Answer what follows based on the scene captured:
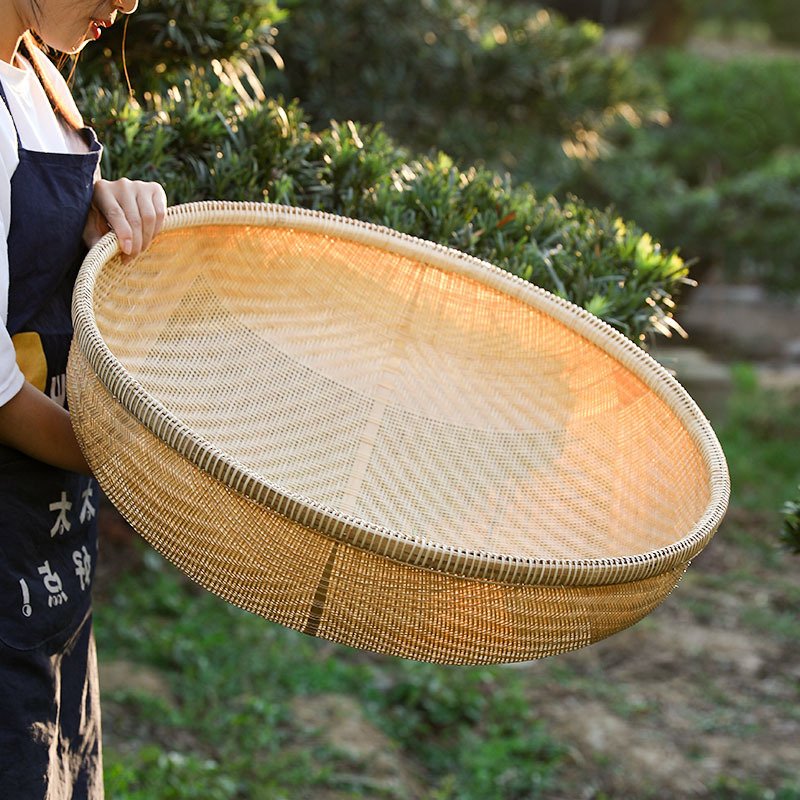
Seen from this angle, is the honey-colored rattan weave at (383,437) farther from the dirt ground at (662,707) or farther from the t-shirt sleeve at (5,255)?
the dirt ground at (662,707)

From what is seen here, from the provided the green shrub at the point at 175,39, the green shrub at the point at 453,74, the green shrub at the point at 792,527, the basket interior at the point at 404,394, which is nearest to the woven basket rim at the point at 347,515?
the basket interior at the point at 404,394

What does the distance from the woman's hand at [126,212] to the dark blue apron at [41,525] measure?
0.02 metres

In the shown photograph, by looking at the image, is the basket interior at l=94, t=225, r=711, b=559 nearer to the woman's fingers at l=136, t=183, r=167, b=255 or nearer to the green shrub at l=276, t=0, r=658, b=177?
the woman's fingers at l=136, t=183, r=167, b=255

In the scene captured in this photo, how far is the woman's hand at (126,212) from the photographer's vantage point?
1356 millimetres

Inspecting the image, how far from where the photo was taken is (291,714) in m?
2.96

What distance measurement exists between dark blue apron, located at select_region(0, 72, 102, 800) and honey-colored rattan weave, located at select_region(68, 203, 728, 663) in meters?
0.07

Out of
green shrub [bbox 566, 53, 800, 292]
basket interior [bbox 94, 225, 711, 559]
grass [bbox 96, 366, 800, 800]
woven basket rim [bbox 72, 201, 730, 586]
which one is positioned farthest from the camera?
green shrub [bbox 566, 53, 800, 292]

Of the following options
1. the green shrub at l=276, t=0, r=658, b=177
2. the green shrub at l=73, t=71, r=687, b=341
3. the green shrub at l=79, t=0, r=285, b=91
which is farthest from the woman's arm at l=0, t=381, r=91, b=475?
the green shrub at l=276, t=0, r=658, b=177

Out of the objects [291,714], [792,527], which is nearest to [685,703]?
[291,714]

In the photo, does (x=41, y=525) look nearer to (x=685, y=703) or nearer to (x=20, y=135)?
(x=20, y=135)

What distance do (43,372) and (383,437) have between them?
2.68 feet

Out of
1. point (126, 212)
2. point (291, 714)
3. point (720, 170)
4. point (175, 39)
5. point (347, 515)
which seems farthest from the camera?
point (720, 170)

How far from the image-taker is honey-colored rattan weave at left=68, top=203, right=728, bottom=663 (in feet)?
3.77

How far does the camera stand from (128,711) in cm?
287
